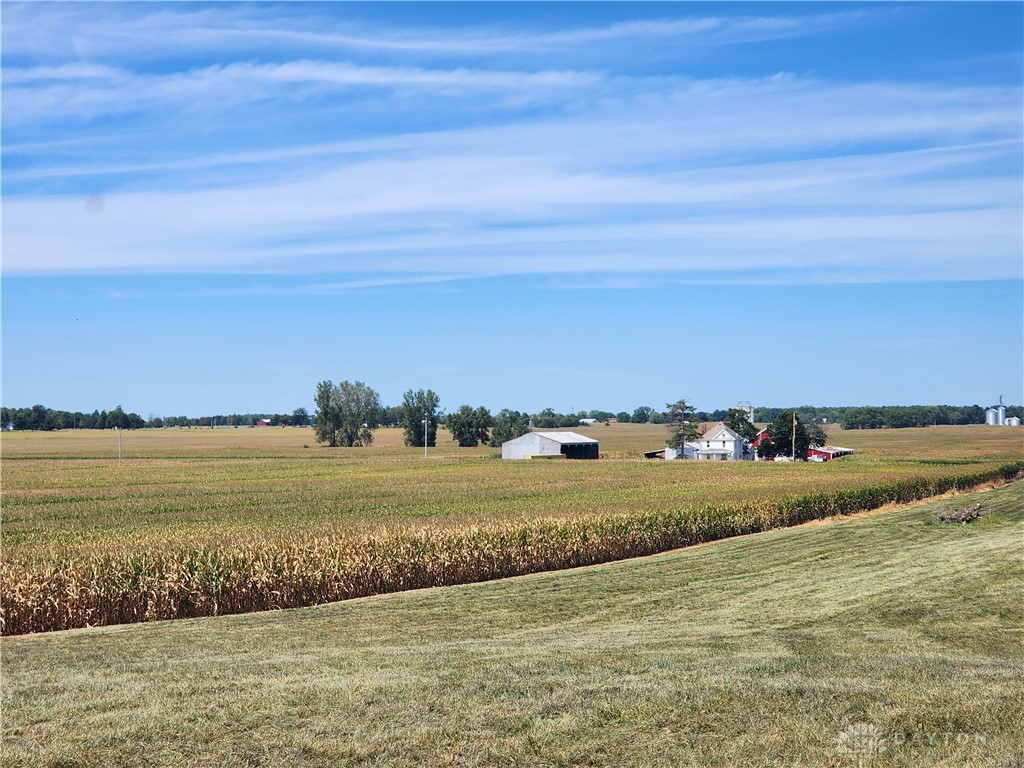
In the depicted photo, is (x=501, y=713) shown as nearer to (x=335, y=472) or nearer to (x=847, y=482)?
(x=847, y=482)

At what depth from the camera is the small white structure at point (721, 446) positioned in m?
120

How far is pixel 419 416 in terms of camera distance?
158625 mm

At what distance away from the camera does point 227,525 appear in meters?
32.3

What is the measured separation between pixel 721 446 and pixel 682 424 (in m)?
11.7

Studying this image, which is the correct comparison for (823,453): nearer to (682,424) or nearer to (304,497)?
(682,424)

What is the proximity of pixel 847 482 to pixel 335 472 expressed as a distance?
36.3m

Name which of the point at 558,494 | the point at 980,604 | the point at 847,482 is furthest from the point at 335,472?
the point at 980,604

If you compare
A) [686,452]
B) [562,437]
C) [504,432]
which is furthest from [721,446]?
[504,432]

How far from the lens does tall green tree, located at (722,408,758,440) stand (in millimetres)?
126875

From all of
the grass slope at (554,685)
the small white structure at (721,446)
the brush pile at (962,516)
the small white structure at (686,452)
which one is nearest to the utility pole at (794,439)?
the small white structure at (721,446)

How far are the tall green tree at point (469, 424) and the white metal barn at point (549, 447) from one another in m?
47.3

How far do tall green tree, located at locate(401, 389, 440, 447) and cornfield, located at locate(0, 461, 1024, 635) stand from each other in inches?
4538

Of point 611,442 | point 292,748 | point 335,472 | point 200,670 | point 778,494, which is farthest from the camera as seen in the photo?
point 611,442

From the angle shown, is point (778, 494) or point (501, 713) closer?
point (501, 713)
